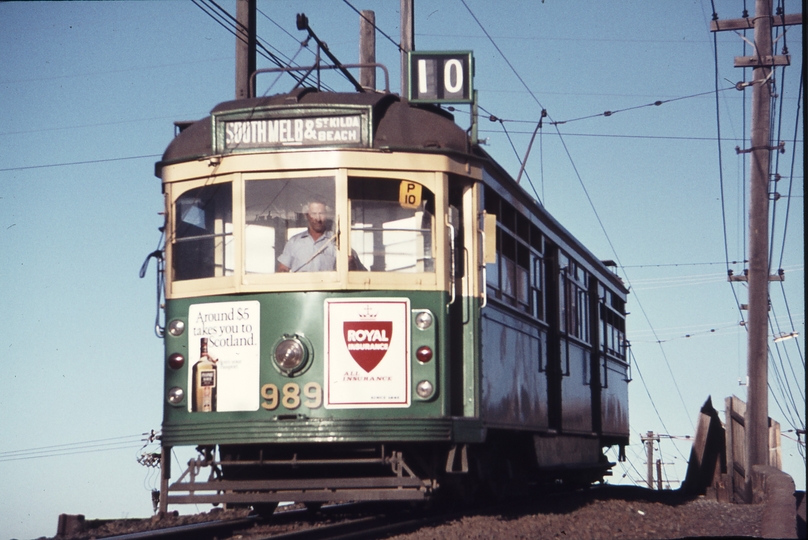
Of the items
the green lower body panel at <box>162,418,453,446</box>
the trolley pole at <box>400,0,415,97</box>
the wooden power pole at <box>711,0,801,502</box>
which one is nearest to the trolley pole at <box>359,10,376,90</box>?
the trolley pole at <box>400,0,415,97</box>

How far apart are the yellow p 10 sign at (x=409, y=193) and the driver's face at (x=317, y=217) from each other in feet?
1.90

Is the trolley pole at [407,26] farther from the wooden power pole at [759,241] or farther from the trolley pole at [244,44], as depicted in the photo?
the wooden power pole at [759,241]

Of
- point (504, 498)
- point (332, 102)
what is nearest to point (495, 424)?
point (504, 498)

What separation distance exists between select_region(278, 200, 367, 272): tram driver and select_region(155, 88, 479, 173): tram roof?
653 millimetres

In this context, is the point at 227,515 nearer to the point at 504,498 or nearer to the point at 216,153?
the point at 504,498

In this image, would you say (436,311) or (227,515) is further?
(227,515)

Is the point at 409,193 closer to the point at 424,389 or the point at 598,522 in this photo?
the point at 424,389

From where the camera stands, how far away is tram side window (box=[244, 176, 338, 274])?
8.46m

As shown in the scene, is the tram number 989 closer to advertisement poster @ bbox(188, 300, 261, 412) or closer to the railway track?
advertisement poster @ bbox(188, 300, 261, 412)

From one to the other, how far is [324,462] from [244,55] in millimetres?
7064

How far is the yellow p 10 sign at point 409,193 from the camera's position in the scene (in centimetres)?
859

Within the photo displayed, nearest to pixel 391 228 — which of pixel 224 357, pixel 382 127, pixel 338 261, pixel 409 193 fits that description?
pixel 409 193

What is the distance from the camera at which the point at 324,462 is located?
827 centimetres

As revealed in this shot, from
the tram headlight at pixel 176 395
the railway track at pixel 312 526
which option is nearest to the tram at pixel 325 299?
the tram headlight at pixel 176 395
